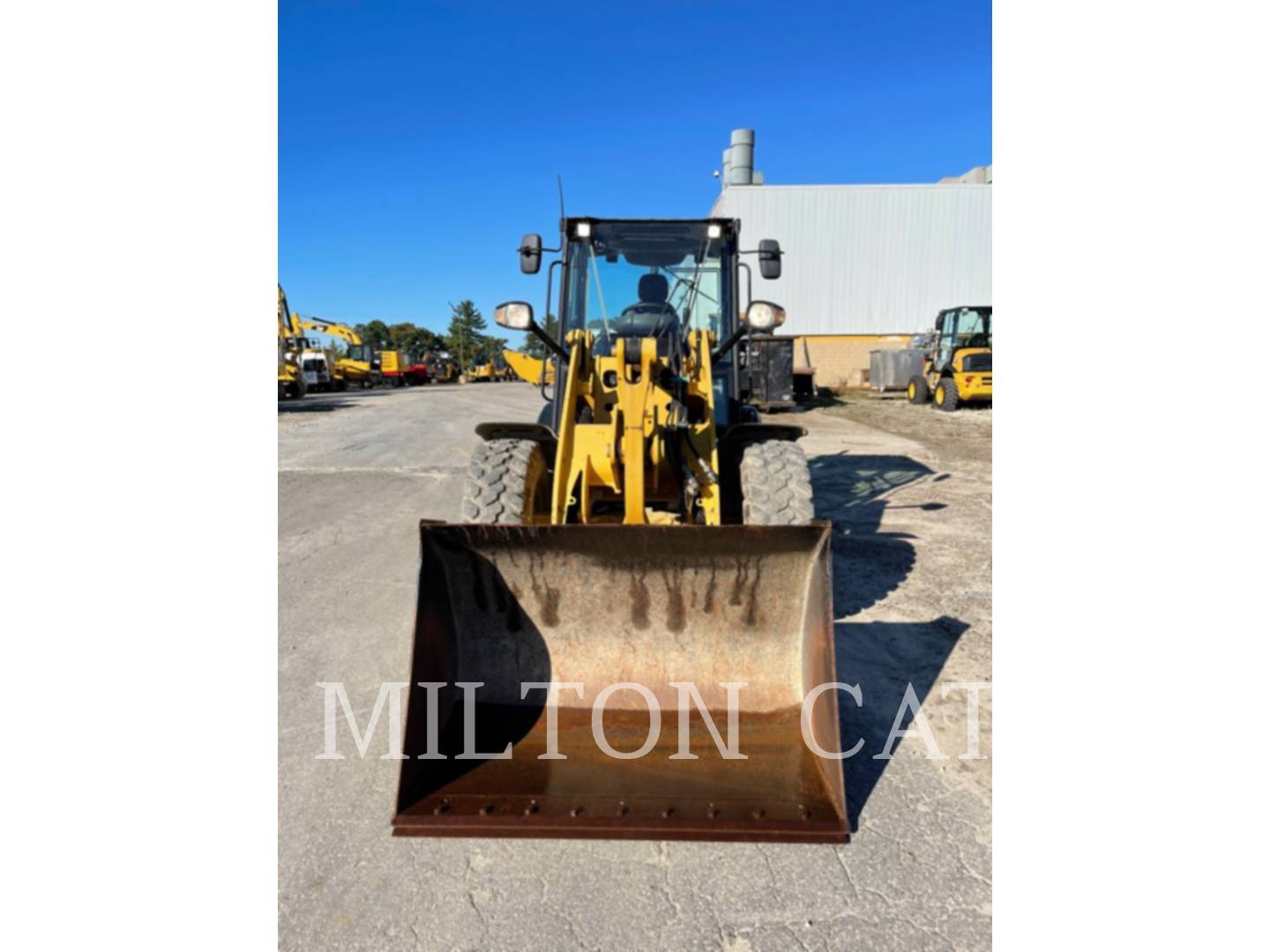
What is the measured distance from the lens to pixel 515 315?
3.87m

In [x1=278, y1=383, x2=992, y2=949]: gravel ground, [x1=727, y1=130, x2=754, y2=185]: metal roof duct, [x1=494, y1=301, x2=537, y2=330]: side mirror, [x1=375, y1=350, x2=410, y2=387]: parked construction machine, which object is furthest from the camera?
[x1=375, y1=350, x2=410, y2=387]: parked construction machine

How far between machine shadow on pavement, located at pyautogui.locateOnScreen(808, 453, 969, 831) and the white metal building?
2047 centimetres

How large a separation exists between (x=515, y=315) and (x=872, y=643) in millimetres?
2670

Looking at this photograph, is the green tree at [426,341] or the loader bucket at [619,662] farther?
the green tree at [426,341]

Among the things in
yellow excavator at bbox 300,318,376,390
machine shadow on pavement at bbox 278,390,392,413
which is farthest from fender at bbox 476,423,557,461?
yellow excavator at bbox 300,318,376,390

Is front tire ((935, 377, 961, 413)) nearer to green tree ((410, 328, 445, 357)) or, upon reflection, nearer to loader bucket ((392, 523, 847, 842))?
loader bucket ((392, 523, 847, 842))

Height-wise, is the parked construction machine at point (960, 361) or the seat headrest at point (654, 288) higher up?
the parked construction machine at point (960, 361)

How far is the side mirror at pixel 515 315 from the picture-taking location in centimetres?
384

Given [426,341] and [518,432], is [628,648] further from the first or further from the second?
[426,341]

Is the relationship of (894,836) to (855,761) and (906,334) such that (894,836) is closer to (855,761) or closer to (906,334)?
(855,761)

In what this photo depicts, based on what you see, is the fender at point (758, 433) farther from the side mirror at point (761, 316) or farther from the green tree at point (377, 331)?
the green tree at point (377, 331)

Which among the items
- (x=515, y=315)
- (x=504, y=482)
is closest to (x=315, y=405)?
(x=504, y=482)

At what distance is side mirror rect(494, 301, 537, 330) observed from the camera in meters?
3.84

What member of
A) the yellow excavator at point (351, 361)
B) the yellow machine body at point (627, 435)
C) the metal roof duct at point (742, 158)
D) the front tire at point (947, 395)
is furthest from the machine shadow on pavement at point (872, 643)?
the yellow excavator at point (351, 361)
